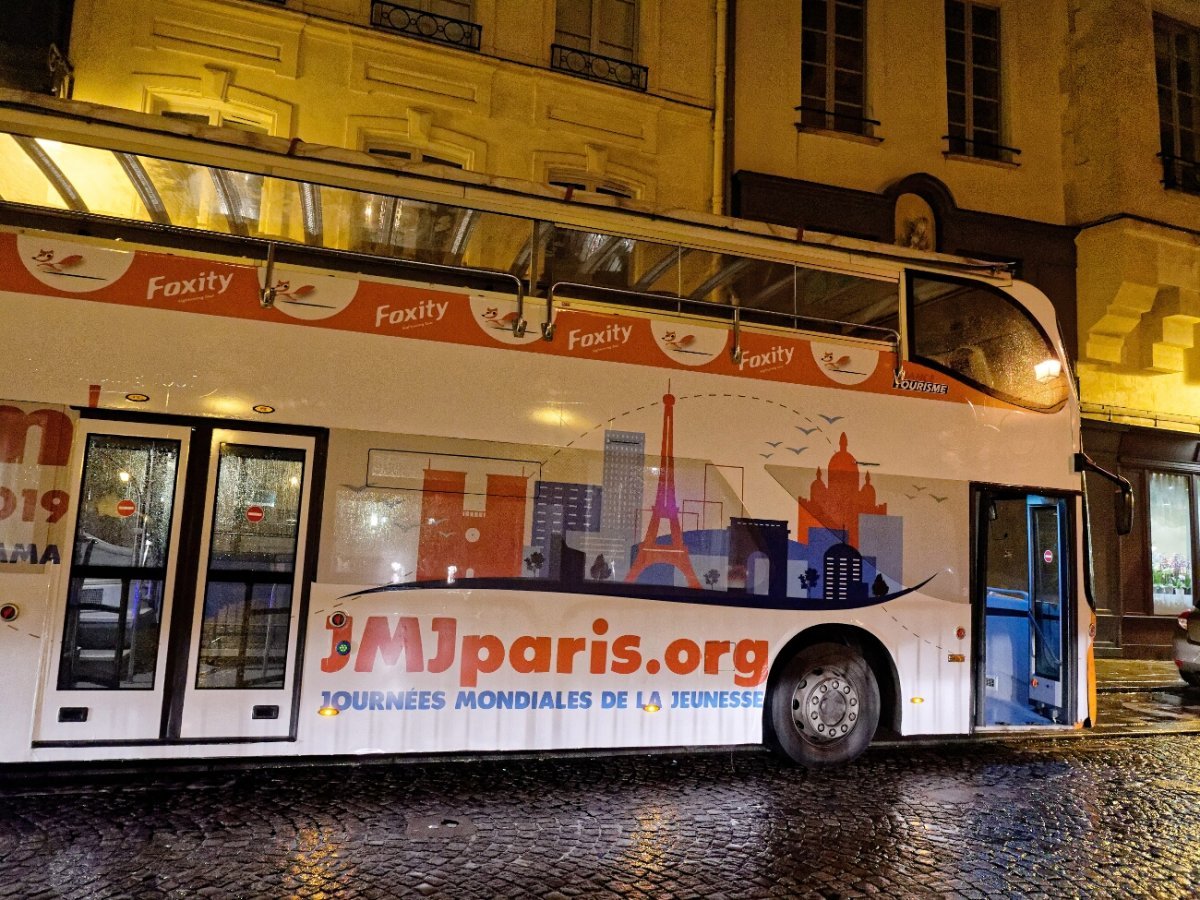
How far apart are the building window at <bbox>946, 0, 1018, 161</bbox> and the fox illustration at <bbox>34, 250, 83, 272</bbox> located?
12897 mm

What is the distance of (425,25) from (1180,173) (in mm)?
12412

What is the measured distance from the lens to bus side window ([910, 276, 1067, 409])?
6.73m

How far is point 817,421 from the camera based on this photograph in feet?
20.7

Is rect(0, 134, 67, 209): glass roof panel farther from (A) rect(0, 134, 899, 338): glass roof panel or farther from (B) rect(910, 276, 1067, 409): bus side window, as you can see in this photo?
(B) rect(910, 276, 1067, 409): bus side window

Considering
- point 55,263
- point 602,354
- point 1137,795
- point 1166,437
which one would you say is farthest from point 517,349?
point 1166,437

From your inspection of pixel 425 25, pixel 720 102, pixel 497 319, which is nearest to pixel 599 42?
pixel 720 102

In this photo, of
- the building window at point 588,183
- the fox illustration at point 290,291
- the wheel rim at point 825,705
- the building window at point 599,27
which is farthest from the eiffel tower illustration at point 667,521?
the building window at point 599,27

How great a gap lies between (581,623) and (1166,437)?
12.4m

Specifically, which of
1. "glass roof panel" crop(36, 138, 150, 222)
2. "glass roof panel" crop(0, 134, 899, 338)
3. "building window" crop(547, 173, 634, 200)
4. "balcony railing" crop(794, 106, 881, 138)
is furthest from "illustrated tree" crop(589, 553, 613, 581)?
"balcony railing" crop(794, 106, 881, 138)

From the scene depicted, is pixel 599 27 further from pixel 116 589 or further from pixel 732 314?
pixel 116 589

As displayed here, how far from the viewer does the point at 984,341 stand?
684 centimetres

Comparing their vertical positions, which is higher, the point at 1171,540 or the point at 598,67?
the point at 598,67

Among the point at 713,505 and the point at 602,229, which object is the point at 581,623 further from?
the point at 602,229

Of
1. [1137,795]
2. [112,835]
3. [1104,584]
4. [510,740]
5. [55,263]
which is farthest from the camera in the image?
[1104,584]
